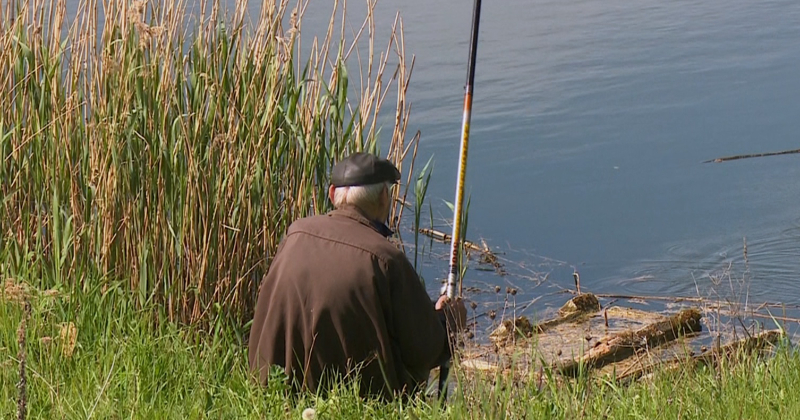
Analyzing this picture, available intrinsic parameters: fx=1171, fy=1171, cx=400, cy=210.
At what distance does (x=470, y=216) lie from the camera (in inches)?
351

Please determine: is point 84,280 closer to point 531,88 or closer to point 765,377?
point 765,377

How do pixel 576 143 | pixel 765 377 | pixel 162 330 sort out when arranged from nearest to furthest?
1. pixel 765 377
2. pixel 162 330
3. pixel 576 143

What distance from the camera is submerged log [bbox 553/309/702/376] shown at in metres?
5.00

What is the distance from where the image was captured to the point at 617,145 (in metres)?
10.1

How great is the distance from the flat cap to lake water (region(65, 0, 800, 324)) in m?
2.84

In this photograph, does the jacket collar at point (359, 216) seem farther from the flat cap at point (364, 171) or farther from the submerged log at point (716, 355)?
the submerged log at point (716, 355)

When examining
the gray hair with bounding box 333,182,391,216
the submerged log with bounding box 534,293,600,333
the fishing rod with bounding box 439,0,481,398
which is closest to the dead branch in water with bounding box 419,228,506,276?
the submerged log with bounding box 534,293,600,333

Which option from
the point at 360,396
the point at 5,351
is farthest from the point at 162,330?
the point at 360,396

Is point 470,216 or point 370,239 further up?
point 370,239

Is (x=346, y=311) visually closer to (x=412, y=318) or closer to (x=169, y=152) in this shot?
(x=412, y=318)

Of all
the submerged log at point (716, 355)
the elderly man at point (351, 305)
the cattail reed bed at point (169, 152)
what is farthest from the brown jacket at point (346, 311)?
the cattail reed bed at point (169, 152)

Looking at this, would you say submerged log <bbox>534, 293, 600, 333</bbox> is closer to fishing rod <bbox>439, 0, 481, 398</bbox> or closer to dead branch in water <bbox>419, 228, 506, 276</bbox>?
dead branch in water <bbox>419, 228, 506, 276</bbox>

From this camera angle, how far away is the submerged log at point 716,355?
3422 mm

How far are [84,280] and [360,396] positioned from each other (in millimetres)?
1459
